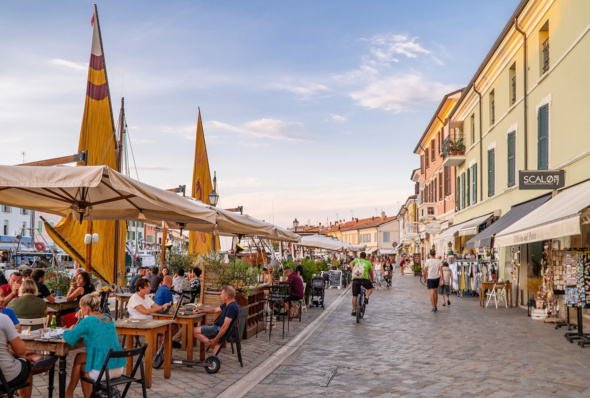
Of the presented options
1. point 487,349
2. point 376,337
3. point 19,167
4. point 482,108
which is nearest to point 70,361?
point 19,167

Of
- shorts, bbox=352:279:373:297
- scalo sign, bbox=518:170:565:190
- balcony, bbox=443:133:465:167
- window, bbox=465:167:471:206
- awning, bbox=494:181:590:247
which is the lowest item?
shorts, bbox=352:279:373:297

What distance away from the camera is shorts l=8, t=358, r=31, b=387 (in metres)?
5.46

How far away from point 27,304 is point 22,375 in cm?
257

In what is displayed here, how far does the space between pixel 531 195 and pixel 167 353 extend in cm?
1410

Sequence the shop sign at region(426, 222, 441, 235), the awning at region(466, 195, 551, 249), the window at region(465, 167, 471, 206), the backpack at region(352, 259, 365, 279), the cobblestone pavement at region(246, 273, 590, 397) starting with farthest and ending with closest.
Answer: the shop sign at region(426, 222, 441, 235)
the window at region(465, 167, 471, 206)
the awning at region(466, 195, 551, 249)
the backpack at region(352, 259, 365, 279)
the cobblestone pavement at region(246, 273, 590, 397)

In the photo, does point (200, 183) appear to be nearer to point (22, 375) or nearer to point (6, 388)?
point (22, 375)

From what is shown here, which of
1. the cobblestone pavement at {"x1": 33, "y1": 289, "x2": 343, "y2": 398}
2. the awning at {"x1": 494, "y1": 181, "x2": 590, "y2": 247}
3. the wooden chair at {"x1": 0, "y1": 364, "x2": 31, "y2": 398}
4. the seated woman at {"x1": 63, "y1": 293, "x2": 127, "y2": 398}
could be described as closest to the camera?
the wooden chair at {"x1": 0, "y1": 364, "x2": 31, "y2": 398}

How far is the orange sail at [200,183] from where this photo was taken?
859 inches

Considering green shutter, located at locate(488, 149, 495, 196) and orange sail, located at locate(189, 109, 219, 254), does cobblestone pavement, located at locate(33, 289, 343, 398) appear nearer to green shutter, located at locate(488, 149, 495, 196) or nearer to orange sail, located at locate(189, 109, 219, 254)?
orange sail, located at locate(189, 109, 219, 254)

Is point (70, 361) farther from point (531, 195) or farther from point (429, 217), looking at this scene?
point (429, 217)

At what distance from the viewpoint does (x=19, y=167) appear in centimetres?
684

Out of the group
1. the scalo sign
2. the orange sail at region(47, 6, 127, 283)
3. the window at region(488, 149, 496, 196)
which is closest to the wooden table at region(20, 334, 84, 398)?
the orange sail at region(47, 6, 127, 283)

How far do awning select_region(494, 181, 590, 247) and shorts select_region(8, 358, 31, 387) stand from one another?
355 inches

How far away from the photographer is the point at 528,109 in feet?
60.9
